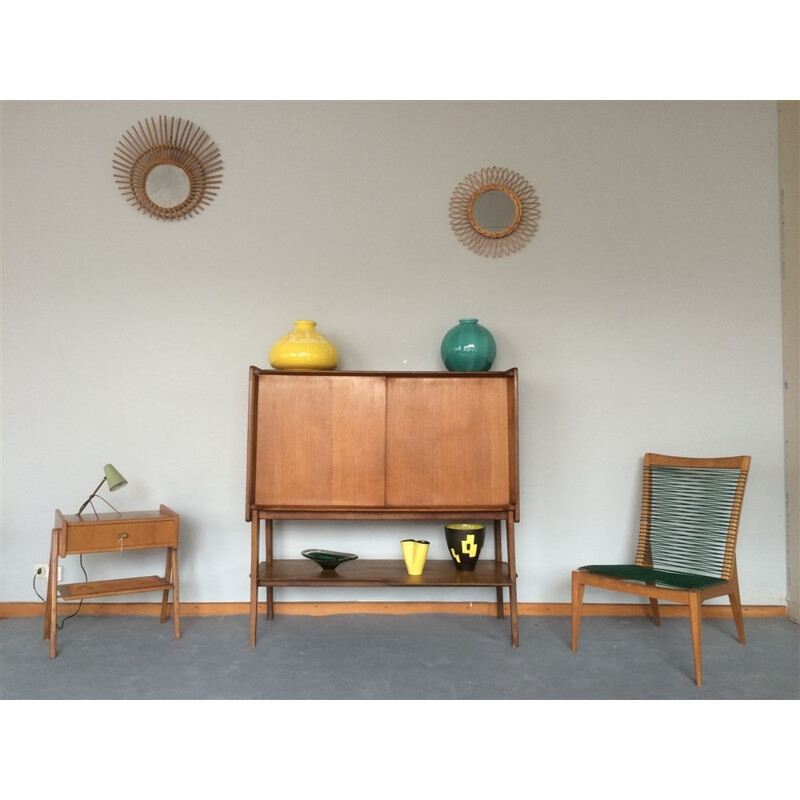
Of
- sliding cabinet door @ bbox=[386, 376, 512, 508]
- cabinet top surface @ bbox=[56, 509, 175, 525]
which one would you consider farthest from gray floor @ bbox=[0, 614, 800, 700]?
sliding cabinet door @ bbox=[386, 376, 512, 508]

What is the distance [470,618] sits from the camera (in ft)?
11.9

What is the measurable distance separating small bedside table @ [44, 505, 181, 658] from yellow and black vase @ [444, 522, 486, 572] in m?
1.37

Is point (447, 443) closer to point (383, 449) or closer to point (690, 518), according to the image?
point (383, 449)

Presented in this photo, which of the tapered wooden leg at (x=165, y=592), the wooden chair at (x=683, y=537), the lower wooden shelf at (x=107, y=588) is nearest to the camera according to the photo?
the wooden chair at (x=683, y=537)

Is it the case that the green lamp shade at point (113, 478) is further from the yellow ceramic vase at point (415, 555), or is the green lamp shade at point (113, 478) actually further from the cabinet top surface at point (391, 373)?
the yellow ceramic vase at point (415, 555)

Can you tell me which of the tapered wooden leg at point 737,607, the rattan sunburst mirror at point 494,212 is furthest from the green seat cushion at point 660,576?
the rattan sunburst mirror at point 494,212

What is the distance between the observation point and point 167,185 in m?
3.78

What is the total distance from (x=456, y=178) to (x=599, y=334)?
3.93 feet

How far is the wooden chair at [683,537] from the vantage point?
3.02 metres

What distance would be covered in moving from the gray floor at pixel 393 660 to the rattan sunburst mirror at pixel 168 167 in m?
2.30

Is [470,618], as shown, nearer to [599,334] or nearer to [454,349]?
[454,349]

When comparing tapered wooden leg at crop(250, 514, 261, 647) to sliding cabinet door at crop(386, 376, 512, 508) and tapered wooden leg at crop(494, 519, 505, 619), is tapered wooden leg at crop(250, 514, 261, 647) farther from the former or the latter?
tapered wooden leg at crop(494, 519, 505, 619)
